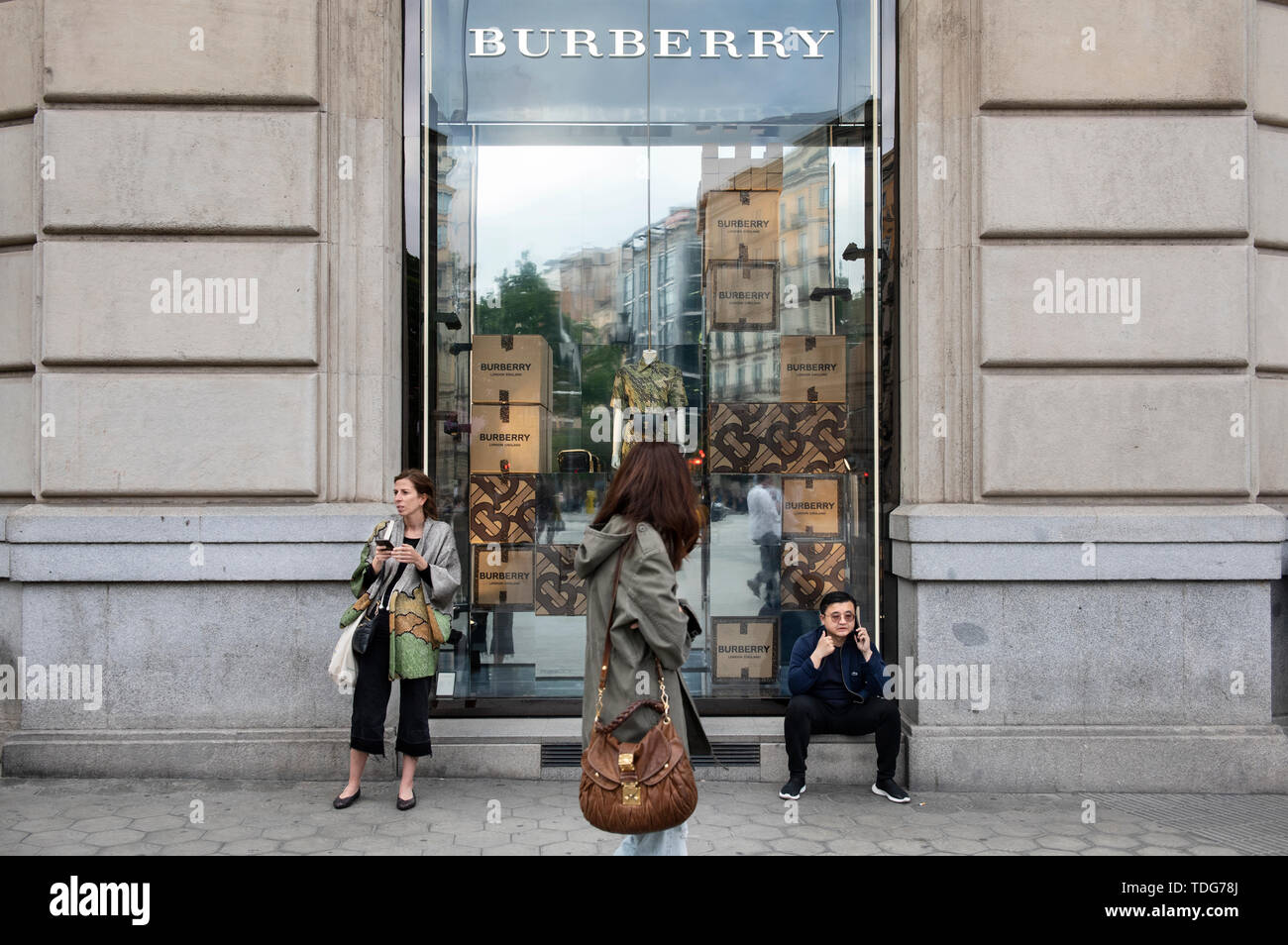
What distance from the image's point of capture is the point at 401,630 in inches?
227

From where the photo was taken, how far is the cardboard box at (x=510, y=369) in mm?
7441

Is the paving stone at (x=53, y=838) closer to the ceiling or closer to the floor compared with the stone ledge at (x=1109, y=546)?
closer to the floor

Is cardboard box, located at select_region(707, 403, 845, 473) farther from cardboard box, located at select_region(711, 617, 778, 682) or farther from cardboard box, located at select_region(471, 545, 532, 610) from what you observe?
cardboard box, located at select_region(471, 545, 532, 610)

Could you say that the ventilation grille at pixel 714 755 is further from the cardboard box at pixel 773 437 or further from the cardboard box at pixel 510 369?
the cardboard box at pixel 510 369

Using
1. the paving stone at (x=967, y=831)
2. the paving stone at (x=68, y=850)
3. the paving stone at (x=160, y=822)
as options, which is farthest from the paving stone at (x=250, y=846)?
the paving stone at (x=967, y=831)

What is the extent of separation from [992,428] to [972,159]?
1.82 m

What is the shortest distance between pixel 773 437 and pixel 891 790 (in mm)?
2703

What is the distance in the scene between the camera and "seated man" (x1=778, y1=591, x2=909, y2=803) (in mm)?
6145

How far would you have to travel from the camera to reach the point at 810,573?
741cm

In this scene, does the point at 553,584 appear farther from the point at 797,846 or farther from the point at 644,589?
the point at 644,589

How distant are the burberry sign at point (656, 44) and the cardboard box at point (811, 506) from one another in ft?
10.7

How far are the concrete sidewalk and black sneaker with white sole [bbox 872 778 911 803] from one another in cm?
5

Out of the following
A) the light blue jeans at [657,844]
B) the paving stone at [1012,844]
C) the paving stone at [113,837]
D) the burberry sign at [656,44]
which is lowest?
the paving stone at [1012,844]

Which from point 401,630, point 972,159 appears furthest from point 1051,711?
point 401,630
